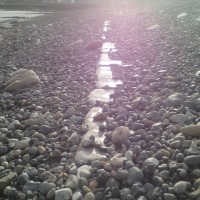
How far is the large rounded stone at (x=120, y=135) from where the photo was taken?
12.3ft

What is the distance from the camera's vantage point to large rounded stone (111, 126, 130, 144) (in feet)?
Result: 12.3

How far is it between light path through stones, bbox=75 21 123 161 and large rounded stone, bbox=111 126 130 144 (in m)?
0.17

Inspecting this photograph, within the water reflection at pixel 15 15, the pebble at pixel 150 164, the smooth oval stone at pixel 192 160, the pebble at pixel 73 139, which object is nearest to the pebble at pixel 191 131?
the smooth oval stone at pixel 192 160

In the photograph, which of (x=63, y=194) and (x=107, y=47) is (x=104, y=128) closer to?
(x=63, y=194)

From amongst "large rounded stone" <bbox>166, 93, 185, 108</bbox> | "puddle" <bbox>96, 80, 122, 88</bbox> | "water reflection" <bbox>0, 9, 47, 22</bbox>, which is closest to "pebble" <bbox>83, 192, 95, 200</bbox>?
"large rounded stone" <bbox>166, 93, 185, 108</bbox>

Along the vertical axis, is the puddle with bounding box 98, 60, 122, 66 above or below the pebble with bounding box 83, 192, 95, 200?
above

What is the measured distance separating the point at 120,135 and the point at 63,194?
1192 mm

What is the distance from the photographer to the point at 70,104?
5.20 metres

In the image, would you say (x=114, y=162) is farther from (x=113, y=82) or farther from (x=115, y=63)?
(x=115, y=63)

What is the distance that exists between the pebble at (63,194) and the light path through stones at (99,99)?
65cm

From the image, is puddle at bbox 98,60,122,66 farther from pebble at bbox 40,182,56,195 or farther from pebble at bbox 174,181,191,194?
pebble at bbox 174,181,191,194

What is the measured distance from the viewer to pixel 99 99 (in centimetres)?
538

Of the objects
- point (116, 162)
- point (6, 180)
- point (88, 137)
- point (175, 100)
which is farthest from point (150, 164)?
point (175, 100)

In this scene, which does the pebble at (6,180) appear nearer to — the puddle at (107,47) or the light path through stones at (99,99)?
the light path through stones at (99,99)
